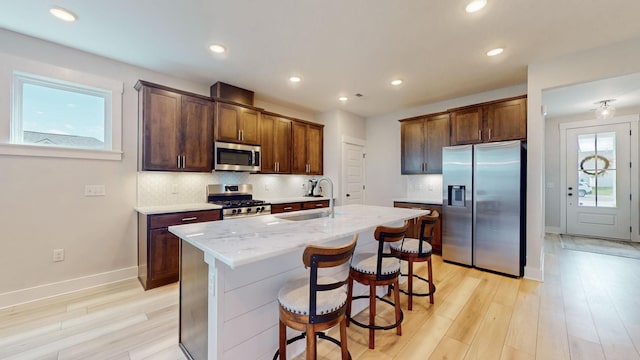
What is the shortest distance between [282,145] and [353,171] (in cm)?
181

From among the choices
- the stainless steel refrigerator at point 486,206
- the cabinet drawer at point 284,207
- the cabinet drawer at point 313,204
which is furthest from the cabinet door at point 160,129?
the stainless steel refrigerator at point 486,206

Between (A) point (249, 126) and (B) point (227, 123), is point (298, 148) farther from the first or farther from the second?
(B) point (227, 123)

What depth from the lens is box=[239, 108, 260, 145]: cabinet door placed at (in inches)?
154

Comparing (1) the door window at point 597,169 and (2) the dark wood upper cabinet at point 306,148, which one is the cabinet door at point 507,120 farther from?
(1) the door window at point 597,169

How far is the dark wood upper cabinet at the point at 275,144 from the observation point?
14.0 feet

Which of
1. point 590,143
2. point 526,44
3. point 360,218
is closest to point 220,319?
point 360,218

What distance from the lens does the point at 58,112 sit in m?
2.86

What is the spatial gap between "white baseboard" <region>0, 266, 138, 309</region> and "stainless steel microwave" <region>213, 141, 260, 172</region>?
171 centimetres

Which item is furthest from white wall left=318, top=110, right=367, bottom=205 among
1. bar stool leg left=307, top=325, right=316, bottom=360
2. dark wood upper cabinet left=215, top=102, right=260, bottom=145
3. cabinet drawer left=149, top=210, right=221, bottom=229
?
bar stool leg left=307, top=325, right=316, bottom=360

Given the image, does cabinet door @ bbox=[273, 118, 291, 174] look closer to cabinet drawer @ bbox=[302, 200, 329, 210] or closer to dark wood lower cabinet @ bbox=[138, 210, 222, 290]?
cabinet drawer @ bbox=[302, 200, 329, 210]

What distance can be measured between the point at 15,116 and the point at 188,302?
9.26 ft

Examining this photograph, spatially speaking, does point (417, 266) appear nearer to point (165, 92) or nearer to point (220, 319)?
point (220, 319)

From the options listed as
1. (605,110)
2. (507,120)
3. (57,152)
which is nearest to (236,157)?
(57,152)

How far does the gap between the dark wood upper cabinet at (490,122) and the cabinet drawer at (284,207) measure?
2.76 metres
